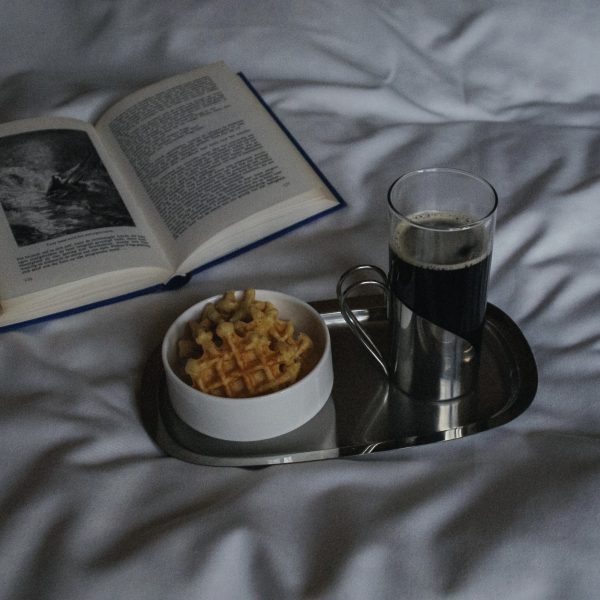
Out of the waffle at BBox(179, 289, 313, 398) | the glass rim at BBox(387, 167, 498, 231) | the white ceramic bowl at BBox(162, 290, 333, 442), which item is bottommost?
the white ceramic bowl at BBox(162, 290, 333, 442)

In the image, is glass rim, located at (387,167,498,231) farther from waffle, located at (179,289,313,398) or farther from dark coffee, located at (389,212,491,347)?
waffle, located at (179,289,313,398)

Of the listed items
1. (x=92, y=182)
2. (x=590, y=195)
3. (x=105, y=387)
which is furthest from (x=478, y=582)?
(x=92, y=182)

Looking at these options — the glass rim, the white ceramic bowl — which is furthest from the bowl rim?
the glass rim

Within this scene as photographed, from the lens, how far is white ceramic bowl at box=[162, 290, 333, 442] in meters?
0.58

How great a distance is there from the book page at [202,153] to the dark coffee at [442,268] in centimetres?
22

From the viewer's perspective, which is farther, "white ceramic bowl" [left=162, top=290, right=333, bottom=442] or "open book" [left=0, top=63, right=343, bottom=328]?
"open book" [left=0, top=63, right=343, bottom=328]

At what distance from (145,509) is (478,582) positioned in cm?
21

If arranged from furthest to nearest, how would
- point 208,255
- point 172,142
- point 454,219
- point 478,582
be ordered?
point 172,142
point 208,255
point 454,219
point 478,582

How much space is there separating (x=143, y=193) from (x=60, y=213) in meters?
0.08

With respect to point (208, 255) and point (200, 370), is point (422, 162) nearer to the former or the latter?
point (208, 255)

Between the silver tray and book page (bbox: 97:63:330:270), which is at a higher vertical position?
book page (bbox: 97:63:330:270)

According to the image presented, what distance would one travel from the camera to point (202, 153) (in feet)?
2.83

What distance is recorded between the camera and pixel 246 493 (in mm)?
564

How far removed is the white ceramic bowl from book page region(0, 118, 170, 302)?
0.50 ft
